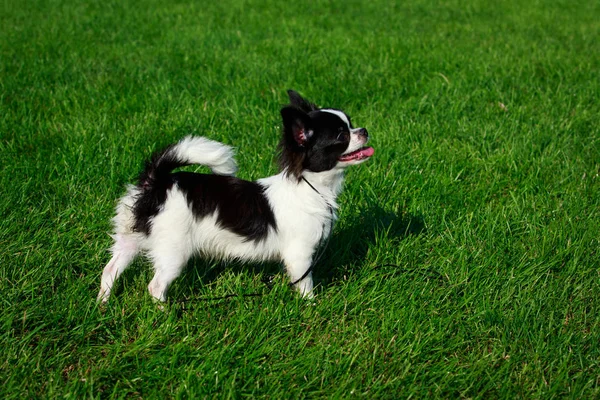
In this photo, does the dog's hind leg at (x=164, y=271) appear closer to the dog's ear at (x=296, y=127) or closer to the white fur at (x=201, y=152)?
the white fur at (x=201, y=152)

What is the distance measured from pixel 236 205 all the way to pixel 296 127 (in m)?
0.47

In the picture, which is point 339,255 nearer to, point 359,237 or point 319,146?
point 359,237

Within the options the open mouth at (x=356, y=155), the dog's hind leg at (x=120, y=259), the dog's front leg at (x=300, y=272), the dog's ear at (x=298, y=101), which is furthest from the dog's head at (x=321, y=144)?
the dog's hind leg at (x=120, y=259)

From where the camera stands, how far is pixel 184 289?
3.05m

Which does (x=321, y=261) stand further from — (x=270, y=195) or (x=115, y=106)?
(x=115, y=106)

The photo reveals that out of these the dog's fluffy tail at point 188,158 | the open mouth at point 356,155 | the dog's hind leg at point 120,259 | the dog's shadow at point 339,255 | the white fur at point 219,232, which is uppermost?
the open mouth at point 356,155

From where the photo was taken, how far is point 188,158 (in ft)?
8.94

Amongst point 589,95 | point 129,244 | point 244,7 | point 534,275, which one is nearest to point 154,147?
point 129,244

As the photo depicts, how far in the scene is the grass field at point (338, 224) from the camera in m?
2.53

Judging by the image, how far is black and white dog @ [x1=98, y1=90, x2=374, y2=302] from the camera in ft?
9.02

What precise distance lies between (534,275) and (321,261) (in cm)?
112

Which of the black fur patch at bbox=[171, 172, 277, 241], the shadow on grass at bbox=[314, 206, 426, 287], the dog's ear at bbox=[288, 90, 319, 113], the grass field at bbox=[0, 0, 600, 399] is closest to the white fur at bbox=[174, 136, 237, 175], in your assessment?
the black fur patch at bbox=[171, 172, 277, 241]

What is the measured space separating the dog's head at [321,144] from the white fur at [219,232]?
0.06 m

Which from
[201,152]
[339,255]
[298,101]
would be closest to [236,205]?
[201,152]
